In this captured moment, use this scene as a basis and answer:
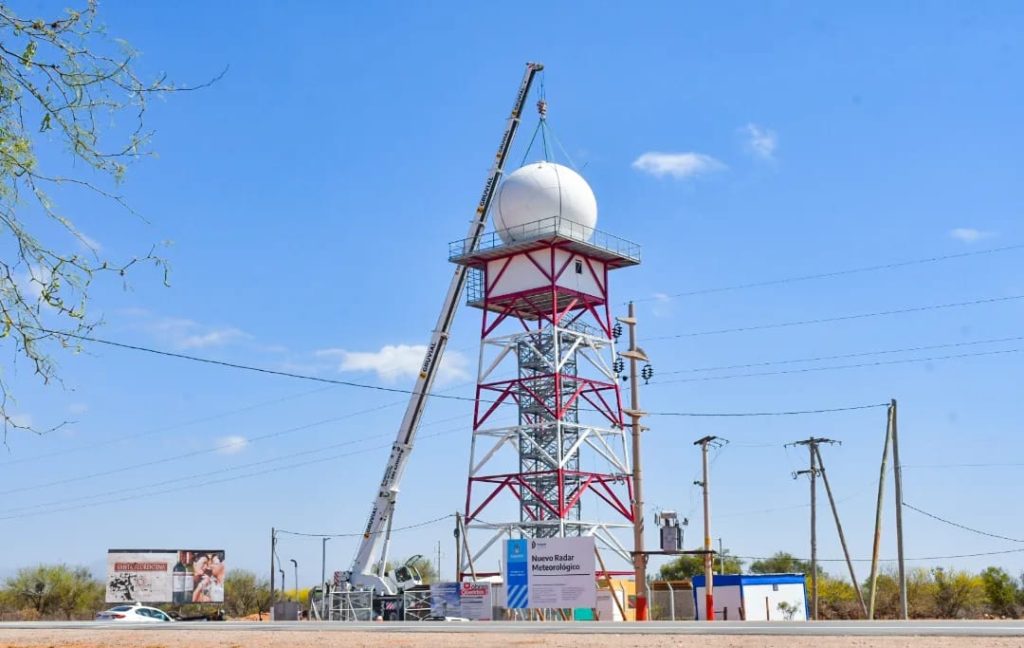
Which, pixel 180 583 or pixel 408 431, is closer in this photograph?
pixel 408 431

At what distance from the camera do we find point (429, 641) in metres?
23.9

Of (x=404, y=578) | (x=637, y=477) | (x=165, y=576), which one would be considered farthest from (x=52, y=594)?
(x=637, y=477)

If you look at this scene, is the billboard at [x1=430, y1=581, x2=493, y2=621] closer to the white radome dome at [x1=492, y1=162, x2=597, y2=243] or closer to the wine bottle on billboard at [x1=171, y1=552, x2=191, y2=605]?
the white radome dome at [x1=492, y1=162, x2=597, y2=243]

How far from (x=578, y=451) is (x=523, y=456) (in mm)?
2745

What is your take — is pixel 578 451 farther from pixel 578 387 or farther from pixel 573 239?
pixel 573 239

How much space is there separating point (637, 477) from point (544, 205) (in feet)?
60.4

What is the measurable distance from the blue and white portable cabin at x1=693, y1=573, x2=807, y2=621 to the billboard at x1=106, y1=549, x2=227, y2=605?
41195 millimetres

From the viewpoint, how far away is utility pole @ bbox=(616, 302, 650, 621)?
4654cm

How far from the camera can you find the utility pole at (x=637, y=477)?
153 ft

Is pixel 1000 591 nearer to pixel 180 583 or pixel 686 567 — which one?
pixel 686 567

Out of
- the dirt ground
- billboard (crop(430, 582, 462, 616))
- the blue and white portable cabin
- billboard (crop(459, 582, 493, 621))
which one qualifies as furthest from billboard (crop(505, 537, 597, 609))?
the blue and white portable cabin

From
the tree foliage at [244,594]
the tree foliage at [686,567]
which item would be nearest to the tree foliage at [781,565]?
the tree foliage at [686,567]

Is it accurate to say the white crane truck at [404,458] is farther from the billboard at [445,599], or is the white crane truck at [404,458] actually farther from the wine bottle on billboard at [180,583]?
the wine bottle on billboard at [180,583]

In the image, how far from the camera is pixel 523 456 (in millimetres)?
58219
